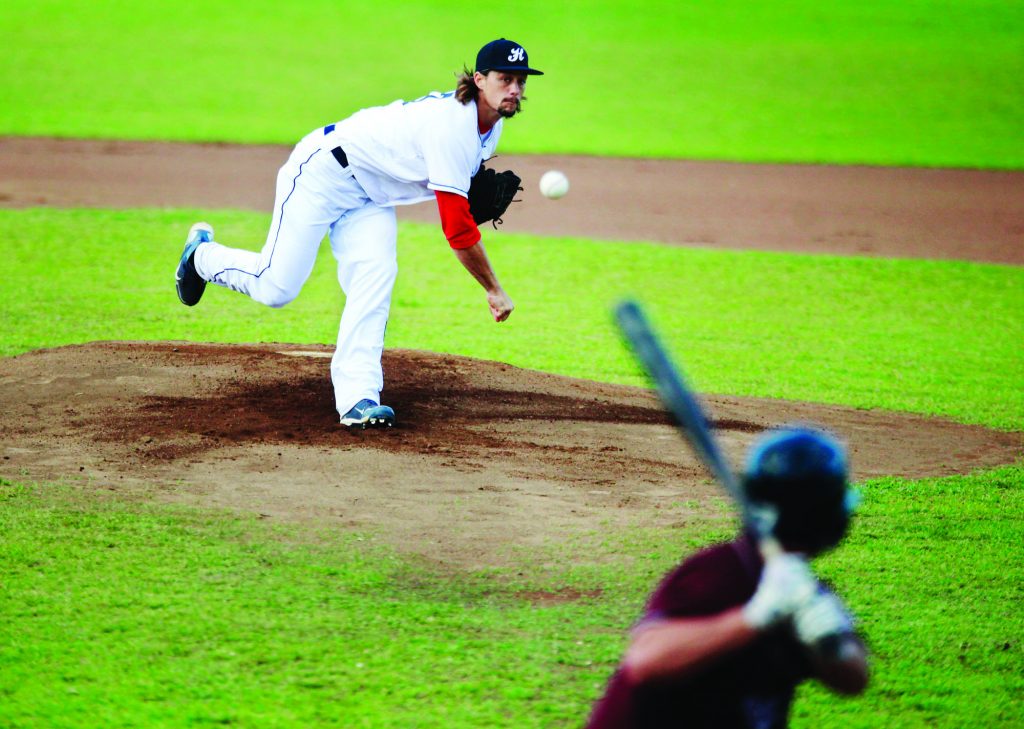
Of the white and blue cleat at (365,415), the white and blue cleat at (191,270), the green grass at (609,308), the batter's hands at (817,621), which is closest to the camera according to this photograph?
the batter's hands at (817,621)

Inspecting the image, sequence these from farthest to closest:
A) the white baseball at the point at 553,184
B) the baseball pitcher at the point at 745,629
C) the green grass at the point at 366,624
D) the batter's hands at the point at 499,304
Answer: the white baseball at the point at 553,184, the batter's hands at the point at 499,304, the green grass at the point at 366,624, the baseball pitcher at the point at 745,629

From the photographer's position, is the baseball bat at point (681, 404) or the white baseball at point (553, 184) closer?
the baseball bat at point (681, 404)

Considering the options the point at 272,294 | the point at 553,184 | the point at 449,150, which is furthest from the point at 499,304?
the point at 553,184

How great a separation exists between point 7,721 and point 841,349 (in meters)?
7.48

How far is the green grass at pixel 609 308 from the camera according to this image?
855 centimetres

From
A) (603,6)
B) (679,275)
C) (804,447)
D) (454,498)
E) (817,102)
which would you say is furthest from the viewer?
(603,6)

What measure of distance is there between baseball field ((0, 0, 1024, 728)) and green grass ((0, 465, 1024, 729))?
0.6 inches

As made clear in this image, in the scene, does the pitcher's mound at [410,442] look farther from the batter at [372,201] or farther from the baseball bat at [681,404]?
the baseball bat at [681,404]

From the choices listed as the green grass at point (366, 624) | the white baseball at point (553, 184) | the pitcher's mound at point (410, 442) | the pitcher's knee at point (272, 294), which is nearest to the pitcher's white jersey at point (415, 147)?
the pitcher's knee at point (272, 294)

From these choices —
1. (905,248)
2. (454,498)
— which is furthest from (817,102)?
(454,498)

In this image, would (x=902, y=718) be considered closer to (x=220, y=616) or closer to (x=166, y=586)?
(x=220, y=616)

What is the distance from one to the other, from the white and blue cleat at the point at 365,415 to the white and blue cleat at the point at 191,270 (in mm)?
1429

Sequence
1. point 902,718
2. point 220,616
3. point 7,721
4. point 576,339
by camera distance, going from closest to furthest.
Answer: point 7,721, point 902,718, point 220,616, point 576,339

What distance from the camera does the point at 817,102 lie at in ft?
88.2
